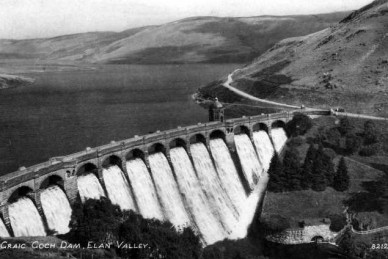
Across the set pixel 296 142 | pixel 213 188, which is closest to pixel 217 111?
pixel 296 142

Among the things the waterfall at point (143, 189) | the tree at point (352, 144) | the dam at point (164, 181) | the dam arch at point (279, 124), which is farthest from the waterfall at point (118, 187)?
the tree at point (352, 144)

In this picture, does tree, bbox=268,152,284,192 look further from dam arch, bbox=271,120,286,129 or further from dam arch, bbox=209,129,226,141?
dam arch, bbox=271,120,286,129

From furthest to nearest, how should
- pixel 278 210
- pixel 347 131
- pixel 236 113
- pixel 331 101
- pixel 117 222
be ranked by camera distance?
pixel 236 113 < pixel 331 101 < pixel 347 131 < pixel 278 210 < pixel 117 222

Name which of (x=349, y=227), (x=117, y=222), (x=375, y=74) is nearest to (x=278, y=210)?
(x=349, y=227)

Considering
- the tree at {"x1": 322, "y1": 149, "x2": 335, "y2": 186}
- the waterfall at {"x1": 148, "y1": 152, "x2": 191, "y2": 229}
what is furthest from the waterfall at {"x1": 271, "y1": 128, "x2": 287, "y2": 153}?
the waterfall at {"x1": 148, "y1": 152, "x2": 191, "y2": 229}

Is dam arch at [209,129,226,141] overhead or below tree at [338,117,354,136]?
overhead

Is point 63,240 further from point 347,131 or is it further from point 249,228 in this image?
point 347,131
